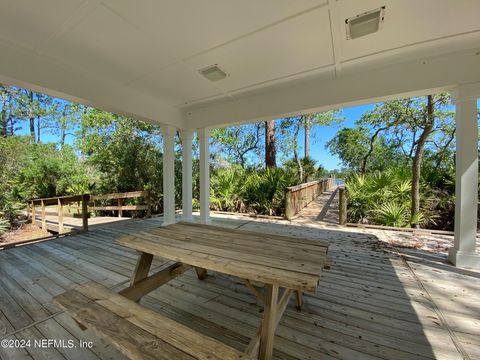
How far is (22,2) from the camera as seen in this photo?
178cm

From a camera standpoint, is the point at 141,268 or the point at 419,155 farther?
the point at 419,155

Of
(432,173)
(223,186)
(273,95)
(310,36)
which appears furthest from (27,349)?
(432,173)

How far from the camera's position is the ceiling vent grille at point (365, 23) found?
1.90m

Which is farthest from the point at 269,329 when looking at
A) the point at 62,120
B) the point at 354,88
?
the point at 62,120

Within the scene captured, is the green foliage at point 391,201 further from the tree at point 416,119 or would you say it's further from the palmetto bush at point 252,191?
the palmetto bush at point 252,191

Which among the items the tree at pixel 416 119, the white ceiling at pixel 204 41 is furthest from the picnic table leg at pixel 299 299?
the tree at pixel 416 119

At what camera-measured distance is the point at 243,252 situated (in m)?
1.43

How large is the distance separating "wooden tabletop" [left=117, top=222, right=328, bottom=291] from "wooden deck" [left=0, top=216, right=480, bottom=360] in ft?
2.10

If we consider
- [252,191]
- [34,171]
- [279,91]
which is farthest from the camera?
[34,171]

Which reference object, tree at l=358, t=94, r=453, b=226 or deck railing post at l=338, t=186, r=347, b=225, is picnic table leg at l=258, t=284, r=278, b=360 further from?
tree at l=358, t=94, r=453, b=226

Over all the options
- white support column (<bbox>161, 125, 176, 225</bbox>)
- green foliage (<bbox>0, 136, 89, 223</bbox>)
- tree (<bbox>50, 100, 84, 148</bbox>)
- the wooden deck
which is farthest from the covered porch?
tree (<bbox>50, 100, 84, 148</bbox>)

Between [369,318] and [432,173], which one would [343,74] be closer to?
[369,318]

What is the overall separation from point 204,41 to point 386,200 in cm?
505

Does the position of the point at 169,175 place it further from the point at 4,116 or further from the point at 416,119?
the point at 4,116
